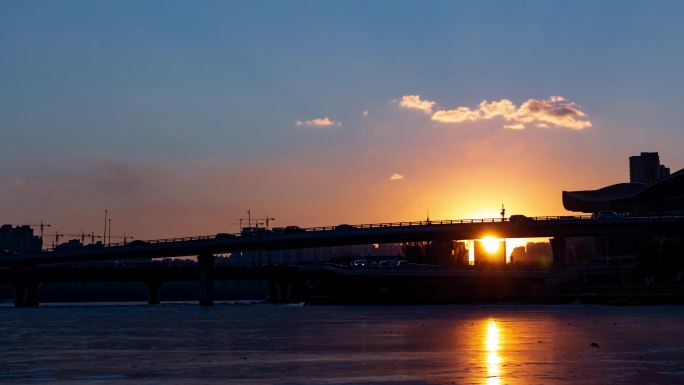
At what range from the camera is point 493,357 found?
5916 centimetres

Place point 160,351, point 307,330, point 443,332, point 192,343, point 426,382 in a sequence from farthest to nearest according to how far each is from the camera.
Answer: point 307,330 < point 443,332 < point 192,343 < point 160,351 < point 426,382

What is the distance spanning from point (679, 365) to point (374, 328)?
47.9 m

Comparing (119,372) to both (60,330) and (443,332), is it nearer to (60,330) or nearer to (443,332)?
(443,332)

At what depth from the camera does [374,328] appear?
326 feet

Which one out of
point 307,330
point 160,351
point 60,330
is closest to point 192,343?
point 160,351

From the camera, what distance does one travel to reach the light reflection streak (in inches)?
1868

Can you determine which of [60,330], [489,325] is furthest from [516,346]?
[60,330]

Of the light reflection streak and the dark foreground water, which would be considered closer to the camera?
the light reflection streak

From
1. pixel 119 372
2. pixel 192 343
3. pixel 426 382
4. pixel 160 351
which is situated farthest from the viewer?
pixel 192 343

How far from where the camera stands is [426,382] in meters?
46.6

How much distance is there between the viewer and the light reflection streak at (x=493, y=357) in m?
47.4

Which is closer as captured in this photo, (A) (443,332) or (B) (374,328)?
(A) (443,332)

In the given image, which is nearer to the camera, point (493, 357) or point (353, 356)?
point (493, 357)

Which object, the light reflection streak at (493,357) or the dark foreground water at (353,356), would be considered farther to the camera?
the dark foreground water at (353,356)
